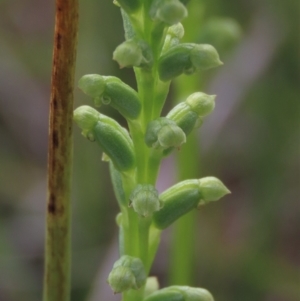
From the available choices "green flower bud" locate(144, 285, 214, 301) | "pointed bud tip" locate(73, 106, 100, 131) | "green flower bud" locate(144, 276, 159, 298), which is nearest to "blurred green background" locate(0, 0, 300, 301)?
"green flower bud" locate(144, 276, 159, 298)

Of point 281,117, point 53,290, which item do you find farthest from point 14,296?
point 53,290

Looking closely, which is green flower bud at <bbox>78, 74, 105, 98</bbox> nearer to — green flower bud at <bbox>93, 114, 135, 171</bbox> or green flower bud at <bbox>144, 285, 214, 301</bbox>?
green flower bud at <bbox>93, 114, 135, 171</bbox>

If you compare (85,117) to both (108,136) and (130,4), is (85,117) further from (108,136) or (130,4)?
(130,4)

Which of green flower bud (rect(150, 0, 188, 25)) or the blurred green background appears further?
the blurred green background

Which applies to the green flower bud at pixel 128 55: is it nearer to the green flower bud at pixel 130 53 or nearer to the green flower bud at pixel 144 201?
the green flower bud at pixel 130 53

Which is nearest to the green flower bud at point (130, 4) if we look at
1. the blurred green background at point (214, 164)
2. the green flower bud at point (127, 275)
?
the green flower bud at point (127, 275)

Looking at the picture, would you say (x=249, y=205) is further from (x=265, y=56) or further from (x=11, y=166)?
A: (x=11, y=166)
